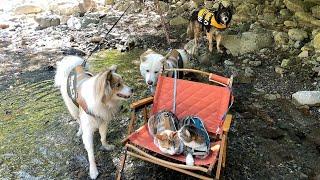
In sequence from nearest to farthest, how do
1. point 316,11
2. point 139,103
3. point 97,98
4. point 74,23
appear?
point 97,98
point 139,103
point 316,11
point 74,23

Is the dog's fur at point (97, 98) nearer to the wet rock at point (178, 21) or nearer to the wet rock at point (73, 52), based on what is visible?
the wet rock at point (73, 52)

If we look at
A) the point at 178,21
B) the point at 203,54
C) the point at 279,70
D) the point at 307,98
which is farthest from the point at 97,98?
the point at 178,21

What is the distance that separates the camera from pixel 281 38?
26.8 ft

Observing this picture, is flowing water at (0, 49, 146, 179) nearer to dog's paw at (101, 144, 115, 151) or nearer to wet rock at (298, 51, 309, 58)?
dog's paw at (101, 144, 115, 151)

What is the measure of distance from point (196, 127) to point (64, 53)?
545 cm

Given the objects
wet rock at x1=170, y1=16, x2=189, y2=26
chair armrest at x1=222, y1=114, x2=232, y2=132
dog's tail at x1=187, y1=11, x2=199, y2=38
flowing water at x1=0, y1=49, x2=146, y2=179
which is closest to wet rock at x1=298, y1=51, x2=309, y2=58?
dog's tail at x1=187, y1=11, x2=199, y2=38

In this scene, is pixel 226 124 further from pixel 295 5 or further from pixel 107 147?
pixel 295 5

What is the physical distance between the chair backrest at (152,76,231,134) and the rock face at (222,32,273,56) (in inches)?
147

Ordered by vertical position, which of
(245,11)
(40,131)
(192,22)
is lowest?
(40,131)

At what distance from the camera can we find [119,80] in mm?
4109

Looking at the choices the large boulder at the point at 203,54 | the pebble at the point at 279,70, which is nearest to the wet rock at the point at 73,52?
the large boulder at the point at 203,54

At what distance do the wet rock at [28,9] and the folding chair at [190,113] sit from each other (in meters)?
8.94

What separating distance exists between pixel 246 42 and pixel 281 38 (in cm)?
75

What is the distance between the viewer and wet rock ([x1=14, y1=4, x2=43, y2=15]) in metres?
12.2
